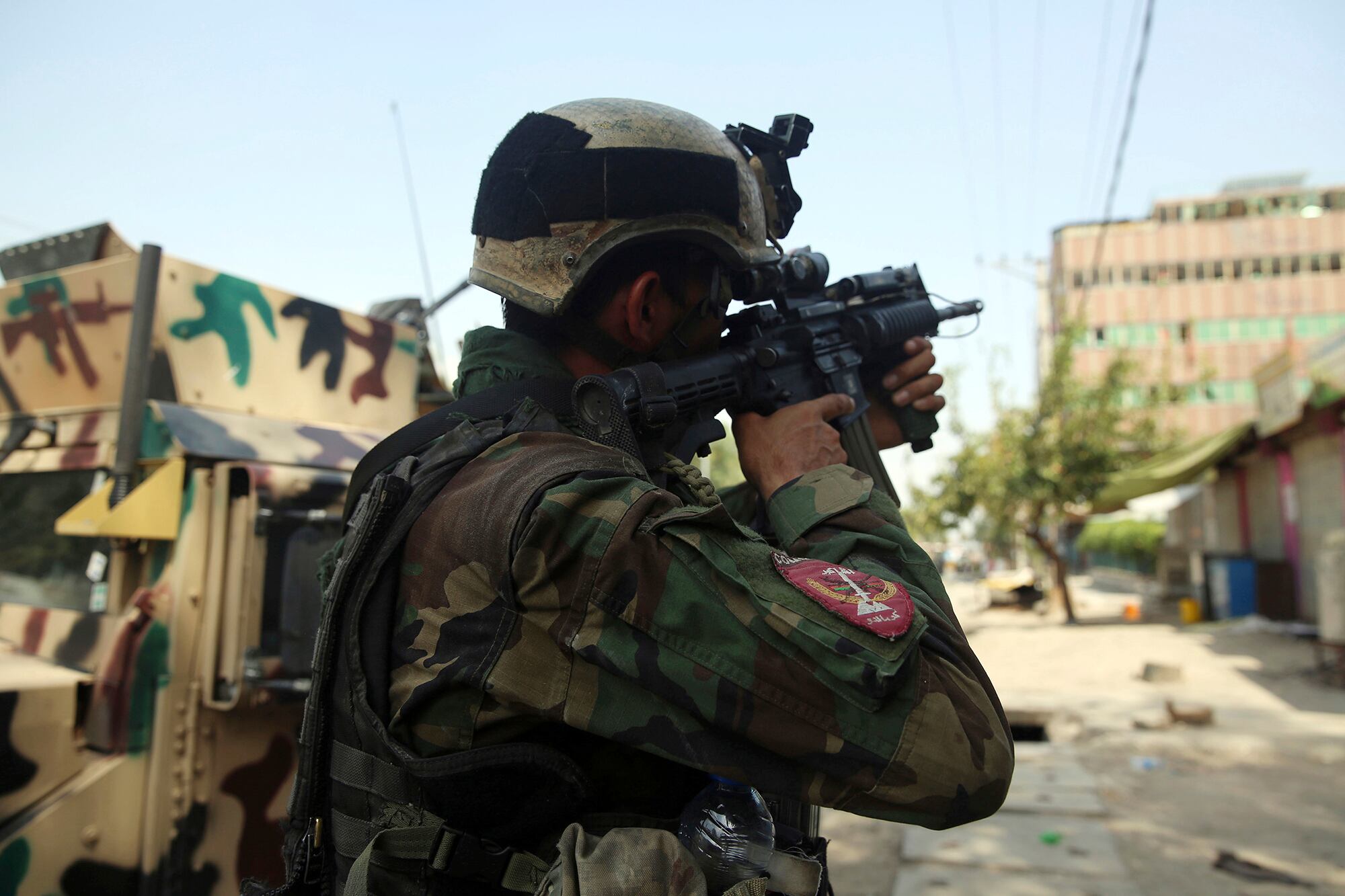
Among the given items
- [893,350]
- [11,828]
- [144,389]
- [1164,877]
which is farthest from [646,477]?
[1164,877]

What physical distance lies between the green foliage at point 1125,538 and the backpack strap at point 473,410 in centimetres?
2776

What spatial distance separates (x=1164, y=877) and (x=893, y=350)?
3506mm

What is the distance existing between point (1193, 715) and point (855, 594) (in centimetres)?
755

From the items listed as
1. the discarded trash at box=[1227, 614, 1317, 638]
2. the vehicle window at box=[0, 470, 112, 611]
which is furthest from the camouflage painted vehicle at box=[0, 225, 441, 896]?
the discarded trash at box=[1227, 614, 1317, 638]

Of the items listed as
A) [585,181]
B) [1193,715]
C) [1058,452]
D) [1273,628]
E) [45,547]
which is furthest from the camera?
[1058,452]

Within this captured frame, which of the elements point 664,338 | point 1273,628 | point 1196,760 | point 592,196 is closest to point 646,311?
point 664,338

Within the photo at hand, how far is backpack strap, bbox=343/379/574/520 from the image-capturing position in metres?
1.50

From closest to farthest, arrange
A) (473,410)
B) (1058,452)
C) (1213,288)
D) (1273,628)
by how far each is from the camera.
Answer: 1. (473,410)
2. (1273,628)
3. (1058,452)
4. (1213,288)

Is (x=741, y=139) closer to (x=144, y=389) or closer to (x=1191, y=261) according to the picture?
(x=144, y=389)

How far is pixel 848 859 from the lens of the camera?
483 centimetres

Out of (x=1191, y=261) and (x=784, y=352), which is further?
(x=1191, y=261)

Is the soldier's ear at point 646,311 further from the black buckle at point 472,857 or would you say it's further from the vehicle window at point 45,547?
the vehicle window at point 45,547

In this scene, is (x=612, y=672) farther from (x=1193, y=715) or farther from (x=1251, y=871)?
(x=1193, y=715)

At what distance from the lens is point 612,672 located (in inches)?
45.6
